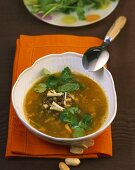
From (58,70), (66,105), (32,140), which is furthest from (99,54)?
(32,140)

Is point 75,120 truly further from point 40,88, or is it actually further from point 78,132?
point 40,88

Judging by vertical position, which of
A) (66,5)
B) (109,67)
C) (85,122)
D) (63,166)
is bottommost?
(63,166)

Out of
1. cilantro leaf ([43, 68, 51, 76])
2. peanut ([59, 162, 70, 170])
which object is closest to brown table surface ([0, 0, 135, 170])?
peanut ([59, 162, 70, 170])

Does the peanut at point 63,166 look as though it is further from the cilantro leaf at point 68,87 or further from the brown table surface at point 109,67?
the cilantro leaf at point 68,87

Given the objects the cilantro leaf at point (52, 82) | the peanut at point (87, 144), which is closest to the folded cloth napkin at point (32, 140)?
the peanut at point (87, 144)

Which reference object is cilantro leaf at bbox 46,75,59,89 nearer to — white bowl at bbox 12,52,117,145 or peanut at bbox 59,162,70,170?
white bowl at bbox 12,52,117,145
